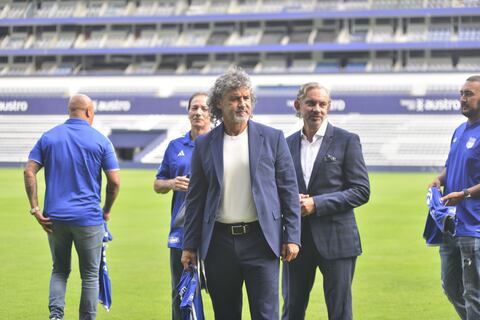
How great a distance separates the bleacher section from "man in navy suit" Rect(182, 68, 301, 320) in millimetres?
47293

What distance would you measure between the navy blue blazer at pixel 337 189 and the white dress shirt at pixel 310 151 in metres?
0.03

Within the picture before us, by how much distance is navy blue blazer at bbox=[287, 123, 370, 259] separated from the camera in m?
5.55

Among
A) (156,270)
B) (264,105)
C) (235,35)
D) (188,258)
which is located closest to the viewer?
(188,258)

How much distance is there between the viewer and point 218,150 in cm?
492

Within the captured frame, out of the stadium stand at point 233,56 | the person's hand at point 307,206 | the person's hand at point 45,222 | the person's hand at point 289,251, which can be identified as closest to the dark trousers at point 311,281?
the person's hand at point 307,206

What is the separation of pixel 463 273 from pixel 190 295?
1976mm

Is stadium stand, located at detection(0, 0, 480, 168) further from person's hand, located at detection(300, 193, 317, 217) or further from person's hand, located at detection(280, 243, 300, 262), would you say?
person's hand, located at detection(280, 243, 300, 262)

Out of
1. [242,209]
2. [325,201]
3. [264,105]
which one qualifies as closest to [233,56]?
[264,105]

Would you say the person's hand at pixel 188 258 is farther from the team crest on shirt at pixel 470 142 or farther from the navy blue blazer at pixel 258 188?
the team crest on shirt at pixel 470 142

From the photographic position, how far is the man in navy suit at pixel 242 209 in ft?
15.9

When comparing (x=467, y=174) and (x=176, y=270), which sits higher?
(x=467, y=174)

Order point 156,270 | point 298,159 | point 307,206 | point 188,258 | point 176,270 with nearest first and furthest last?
point 188,258, point 307,206, point 298,159, point 176,270, point 156,270

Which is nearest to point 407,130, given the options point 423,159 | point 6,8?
point 423,159

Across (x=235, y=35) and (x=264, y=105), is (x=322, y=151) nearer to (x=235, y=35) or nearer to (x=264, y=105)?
(x=264, y=105)
